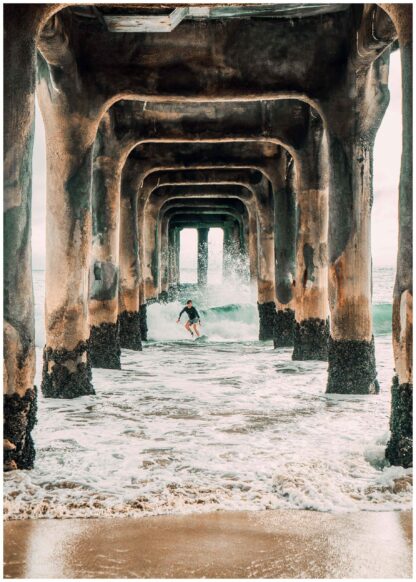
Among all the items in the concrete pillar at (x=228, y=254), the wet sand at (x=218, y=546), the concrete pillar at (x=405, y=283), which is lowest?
the wet sand at (x=218, y=546)

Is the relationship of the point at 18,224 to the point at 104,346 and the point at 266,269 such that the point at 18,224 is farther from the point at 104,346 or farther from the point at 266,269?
the point at 266,269

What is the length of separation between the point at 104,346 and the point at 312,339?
323cm

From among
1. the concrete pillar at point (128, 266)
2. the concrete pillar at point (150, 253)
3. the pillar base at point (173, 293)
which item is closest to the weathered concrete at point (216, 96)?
the concrete pillar at point (128, 266)

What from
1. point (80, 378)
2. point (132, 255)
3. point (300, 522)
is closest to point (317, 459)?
point (300, 522)

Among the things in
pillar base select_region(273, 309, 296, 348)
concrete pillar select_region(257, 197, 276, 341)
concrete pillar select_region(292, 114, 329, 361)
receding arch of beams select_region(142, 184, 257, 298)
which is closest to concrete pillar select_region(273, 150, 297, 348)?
pillar base select_region(273, 309, 296, 348)

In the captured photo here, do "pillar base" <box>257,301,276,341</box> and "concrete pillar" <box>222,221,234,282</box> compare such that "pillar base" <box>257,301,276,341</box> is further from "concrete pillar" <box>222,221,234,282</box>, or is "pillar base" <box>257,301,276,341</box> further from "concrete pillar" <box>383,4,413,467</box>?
"concrete pillar" <box>222,221,234,282</box>

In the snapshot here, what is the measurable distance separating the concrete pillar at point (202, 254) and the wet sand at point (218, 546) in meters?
35.8

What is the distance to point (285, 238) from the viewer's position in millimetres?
12570

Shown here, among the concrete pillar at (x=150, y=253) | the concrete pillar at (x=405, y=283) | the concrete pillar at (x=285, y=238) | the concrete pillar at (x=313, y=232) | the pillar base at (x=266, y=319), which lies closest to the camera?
the concrete pillar at (x=405, y=283)

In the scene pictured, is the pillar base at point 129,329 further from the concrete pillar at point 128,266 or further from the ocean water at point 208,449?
the ocean water at point 208,449

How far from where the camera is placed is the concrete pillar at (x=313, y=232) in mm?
9859

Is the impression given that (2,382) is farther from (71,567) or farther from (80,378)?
(80,378)

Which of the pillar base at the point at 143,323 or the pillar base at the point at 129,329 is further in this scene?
the pillar base at the point at 143,323

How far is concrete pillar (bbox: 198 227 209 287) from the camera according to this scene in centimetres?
→ 3941
